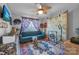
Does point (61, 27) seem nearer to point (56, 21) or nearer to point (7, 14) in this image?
point (56, 21)

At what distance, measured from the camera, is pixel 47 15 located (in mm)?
2037

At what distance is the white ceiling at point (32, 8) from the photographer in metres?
2.02

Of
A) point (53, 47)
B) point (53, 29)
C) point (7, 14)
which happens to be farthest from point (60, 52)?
point (7, 14)

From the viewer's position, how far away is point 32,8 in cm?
202

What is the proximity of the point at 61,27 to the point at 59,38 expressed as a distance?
0.42 feet

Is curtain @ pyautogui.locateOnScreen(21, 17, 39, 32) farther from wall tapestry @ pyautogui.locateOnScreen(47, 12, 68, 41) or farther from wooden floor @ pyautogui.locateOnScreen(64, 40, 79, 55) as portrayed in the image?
wooden floor @ pyautogui.locateOnScreen(64, 40, 79, 55)

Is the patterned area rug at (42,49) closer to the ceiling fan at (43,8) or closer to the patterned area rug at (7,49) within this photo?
the patterned area rug at (7,49)

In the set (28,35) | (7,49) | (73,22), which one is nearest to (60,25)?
(73,22)

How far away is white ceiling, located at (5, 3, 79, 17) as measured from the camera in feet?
6.62

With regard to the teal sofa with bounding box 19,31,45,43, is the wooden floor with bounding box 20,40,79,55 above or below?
below

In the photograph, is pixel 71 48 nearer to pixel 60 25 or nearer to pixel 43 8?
pixel 60 25

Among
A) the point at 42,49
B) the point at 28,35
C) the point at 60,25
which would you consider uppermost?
the point at 60,25

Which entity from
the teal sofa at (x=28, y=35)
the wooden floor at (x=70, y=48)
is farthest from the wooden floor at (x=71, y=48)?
the teal sofa at (x=28, y=35)

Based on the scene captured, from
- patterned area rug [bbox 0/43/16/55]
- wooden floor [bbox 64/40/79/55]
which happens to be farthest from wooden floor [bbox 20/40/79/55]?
patterned area rug [bbox 0/43/16/55]
